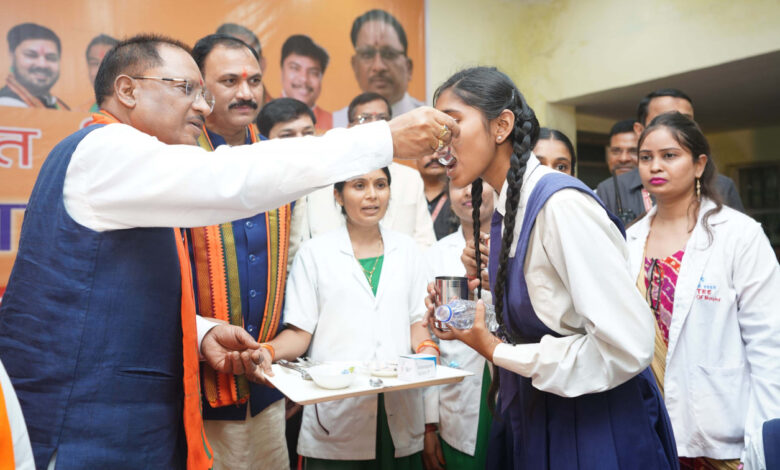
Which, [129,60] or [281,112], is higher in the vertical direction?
[281,112]

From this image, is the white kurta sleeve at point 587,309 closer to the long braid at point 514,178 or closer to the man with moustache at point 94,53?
the long braid at point 514,178

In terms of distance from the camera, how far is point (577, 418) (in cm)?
148

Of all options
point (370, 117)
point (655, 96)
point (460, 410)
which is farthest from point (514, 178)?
point (655, 96)

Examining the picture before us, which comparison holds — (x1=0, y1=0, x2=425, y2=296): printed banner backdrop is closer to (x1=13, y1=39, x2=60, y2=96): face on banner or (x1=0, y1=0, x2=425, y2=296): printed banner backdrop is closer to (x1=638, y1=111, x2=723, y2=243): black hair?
(x1=13, y1=39, x2=60, y2=96): face on banner

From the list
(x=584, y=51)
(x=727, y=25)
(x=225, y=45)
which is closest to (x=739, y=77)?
(x=727, y=25)

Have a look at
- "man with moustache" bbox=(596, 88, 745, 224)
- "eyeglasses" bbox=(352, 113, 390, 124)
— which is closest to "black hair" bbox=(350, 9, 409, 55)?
"eyeglasses" bbox=(352, 113, 390, 124)

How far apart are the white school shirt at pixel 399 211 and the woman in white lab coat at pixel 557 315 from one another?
1.60 m

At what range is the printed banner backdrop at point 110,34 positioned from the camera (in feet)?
11.6

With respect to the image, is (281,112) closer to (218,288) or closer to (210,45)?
(210,45)

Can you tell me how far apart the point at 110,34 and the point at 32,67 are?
0.59 m

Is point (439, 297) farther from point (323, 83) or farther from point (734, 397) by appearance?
point (323, 83)

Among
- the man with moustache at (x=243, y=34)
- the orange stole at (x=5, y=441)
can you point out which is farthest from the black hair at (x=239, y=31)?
the orange stole at (x=5, y=441)

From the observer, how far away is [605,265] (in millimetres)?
1337

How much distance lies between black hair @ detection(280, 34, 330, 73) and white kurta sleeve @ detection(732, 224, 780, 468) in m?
3.76
